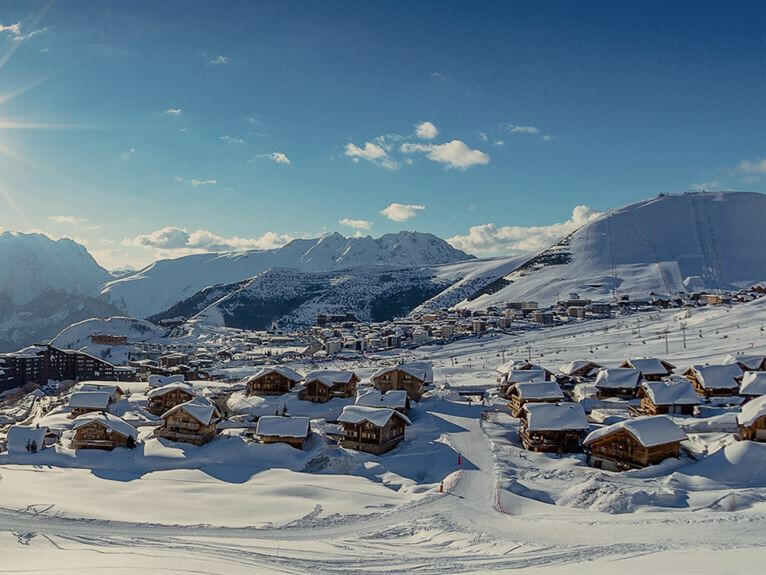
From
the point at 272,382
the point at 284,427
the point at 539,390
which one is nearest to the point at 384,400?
the point at 284,427

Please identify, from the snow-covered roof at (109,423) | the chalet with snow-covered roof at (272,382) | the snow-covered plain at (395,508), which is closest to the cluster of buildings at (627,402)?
the snow-covered plain at (395,508)

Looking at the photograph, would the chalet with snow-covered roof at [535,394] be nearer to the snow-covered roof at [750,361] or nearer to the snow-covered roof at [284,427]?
the snow-covered roof at [750,361]

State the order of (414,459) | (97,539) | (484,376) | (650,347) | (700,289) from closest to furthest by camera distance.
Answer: (97,539)
(414,459)
(484,376)
(650,347)
(700,289)

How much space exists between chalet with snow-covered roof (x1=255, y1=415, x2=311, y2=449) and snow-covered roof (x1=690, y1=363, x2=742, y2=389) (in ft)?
121

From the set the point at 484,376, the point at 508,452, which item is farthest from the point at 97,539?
the point at 484,376

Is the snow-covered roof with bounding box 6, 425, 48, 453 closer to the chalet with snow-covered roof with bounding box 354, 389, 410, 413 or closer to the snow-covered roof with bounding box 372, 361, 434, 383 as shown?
the chalet with snow-covered roof with bounding box 354, 389, 410, 413

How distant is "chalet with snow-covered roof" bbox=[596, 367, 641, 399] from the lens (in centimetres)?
5352

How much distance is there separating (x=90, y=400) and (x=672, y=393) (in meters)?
53.2

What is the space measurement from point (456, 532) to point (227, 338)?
150287 millimetres

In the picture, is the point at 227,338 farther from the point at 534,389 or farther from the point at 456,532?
the point at 456,532

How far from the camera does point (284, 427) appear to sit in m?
42.4

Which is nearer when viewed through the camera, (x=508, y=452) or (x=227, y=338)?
(x=508, y=452)

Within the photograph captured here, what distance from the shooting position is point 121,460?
40.5 meters

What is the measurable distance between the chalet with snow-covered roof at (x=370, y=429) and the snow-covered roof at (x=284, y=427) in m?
2.97
